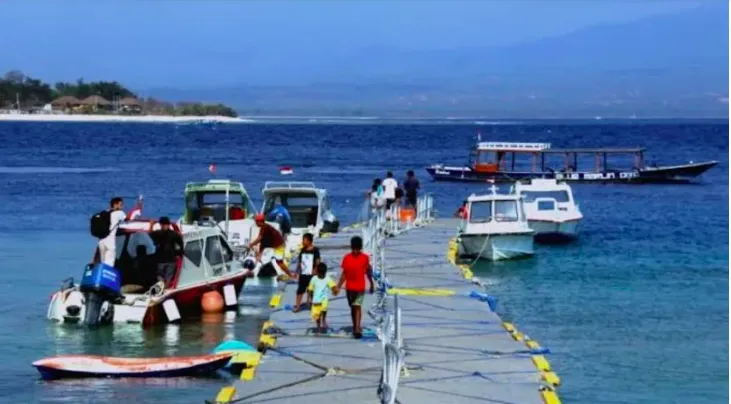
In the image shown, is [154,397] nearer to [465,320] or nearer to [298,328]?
[298,328]

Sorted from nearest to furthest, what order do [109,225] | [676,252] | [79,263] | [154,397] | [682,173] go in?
[154,397] < [109,225] < [79,263] < [676,252] < [682,173]

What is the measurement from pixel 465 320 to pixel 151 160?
271ft

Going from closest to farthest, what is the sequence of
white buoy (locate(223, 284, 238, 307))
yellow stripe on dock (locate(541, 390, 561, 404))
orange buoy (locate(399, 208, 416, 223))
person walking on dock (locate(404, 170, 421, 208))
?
yellow stripe on dock (locate(541, 390, 561, 404)) → white buoy (locate(223, 284, 238, 307)) → orange buoy (locate(399, 208, 416, 223)) → person walking on dock (locate(404, 170, 421, 208))

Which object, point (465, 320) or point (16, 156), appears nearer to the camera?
point (465, 320)

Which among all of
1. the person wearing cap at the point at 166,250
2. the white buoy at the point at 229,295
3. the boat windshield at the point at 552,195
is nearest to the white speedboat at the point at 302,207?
the boat windshield at the point at 552,195

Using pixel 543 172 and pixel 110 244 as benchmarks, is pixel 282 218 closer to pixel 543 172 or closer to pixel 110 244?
pixel 110 244

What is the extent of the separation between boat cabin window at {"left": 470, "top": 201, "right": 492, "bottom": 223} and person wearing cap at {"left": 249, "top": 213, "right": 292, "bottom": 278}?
8137 millimetres

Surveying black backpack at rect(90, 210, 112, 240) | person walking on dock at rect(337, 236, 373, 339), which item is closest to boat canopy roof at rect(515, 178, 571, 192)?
black backpack at rect(90, 210, 112, 240)

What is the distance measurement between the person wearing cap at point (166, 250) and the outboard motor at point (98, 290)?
3.65 ft

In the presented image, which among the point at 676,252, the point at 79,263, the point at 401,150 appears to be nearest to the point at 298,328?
the point at 79,263

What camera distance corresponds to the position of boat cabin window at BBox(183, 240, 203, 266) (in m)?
28.9

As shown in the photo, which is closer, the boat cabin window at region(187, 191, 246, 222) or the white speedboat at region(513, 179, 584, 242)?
the boat cabin window at region(187, 191, 246, 222)

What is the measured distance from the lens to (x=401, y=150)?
136m

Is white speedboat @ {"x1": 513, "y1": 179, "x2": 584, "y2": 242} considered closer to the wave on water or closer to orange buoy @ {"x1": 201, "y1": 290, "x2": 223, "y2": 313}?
orange buoy @ {"x1": 201, "y1": 290, "x2": 223, "y2": 313}
